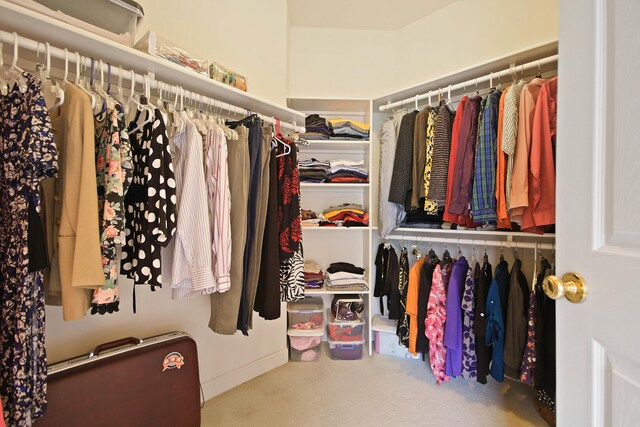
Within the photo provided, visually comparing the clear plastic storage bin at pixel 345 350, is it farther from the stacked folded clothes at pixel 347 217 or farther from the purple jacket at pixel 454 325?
the stacked folded clothes at pixel 347 217

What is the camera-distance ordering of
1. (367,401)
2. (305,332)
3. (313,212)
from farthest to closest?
1. (313,212)
2. (305,332)
3. (367,401)

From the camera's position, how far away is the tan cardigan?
83 centimetres

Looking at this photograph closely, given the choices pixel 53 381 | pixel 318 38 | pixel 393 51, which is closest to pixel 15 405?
pixel 53 381

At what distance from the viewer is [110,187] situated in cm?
91

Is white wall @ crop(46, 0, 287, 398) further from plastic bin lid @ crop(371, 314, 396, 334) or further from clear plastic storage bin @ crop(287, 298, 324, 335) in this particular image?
plastic bin lid @ crop(371, 314, 396, 334)

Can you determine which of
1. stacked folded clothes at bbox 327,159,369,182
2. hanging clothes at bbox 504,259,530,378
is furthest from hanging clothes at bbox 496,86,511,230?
stacked folded clothes at bbox 327,159,369,182

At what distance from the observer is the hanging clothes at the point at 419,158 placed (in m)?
1.87

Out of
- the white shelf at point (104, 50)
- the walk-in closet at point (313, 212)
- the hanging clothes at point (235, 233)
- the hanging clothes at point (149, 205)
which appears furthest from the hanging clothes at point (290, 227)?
the hanging clothes at point (149, 205)

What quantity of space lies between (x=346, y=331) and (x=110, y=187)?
6.07ft

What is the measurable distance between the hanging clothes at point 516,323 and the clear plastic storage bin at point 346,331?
95 centimetres

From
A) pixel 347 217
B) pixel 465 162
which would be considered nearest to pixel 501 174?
pixel 465 162

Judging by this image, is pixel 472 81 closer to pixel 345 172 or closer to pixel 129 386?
pixel 345 172

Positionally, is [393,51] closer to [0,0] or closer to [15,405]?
[0,0]

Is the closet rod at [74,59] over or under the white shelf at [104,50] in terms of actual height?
under
